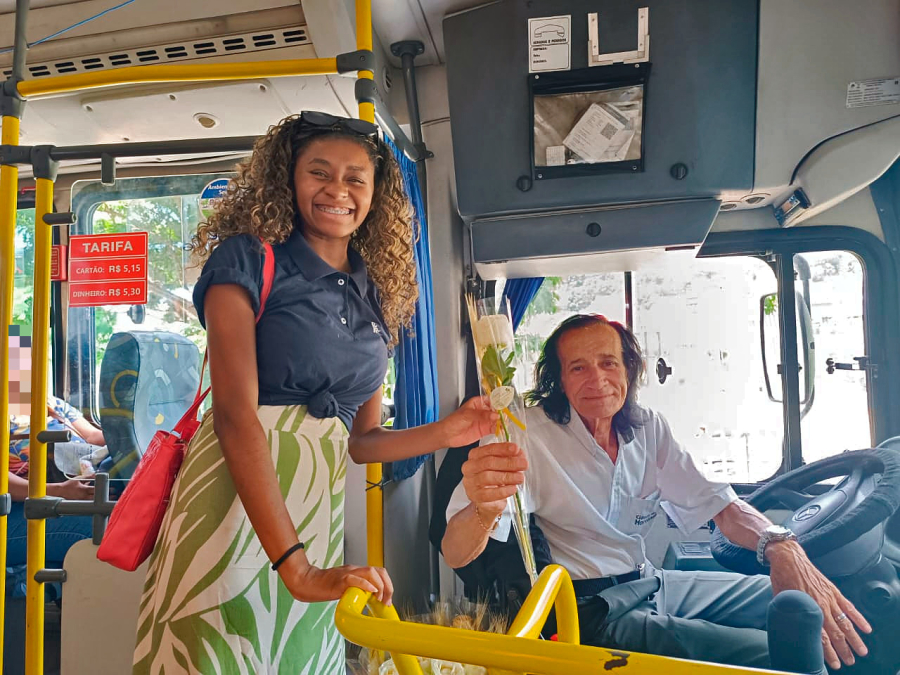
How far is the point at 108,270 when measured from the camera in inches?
101

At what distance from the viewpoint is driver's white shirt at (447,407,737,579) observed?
2.13 meters

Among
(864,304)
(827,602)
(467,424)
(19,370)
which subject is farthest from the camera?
(19,370)

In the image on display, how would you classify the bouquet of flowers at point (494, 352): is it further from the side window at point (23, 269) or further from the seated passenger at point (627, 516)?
the side window at point (23, 269)

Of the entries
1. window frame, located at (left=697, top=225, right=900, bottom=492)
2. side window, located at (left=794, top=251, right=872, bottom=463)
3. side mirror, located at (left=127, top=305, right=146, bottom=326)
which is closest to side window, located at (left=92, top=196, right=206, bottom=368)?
side mirror, located at (left=127, top=305, right=146, bottom=326)

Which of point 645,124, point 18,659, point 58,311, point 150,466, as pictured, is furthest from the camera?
point 58,311

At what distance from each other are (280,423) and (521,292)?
4.70 feet

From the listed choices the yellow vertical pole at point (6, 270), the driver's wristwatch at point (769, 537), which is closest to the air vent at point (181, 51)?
the yellow vertical pole at point (6, 270)

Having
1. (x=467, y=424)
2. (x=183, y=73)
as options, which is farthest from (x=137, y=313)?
(x=467, y=424)

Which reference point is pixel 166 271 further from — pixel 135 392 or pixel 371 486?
pixel 371 486

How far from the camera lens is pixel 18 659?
8.40ft

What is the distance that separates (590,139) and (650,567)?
55.8 inches

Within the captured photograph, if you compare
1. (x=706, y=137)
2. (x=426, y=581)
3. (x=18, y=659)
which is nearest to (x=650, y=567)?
(x=426, y=581)

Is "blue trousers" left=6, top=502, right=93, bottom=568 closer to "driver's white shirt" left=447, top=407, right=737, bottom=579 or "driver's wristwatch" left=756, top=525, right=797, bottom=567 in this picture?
"driver's white shirt" left=447, top=407, right=737, bottom=579

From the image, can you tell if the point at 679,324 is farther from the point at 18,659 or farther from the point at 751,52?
the point at 18,659
